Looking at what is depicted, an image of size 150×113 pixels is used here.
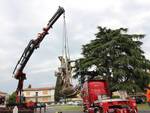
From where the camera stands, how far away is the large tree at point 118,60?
59.7m

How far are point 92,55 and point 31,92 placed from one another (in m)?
133

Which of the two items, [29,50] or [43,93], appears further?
[43,93]

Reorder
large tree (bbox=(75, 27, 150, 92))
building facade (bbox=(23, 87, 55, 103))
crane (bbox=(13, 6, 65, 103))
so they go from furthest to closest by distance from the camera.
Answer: building facade (bbox=(23, 87, 55, 103)), large tree (bbox=(75, 27, 150, 92)), crane (bbox=(13, 6, 65, 103))

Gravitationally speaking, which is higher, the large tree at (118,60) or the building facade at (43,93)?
the building facade at (43,93)

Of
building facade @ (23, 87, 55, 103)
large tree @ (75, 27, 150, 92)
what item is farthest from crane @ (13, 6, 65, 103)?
building facade @ (23, 87, 55, 103)

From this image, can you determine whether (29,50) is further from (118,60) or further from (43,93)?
(43,93)

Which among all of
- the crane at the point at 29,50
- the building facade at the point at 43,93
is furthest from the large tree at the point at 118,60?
the building facade at the point at 43,93

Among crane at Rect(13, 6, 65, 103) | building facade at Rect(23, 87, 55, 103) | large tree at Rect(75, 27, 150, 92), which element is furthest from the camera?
building facade at Rect(23, 87, 55, 103)

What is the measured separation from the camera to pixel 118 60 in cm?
6050

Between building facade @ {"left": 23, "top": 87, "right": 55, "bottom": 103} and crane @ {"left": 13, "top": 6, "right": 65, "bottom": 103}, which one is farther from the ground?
building facade @ {"left": 23, "top": 87, "right": 55, "bottom": 103}

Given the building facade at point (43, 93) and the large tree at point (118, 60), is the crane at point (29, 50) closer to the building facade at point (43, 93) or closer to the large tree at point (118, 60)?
the large tree at point (118, 60)

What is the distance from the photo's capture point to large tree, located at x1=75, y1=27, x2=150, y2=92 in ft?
196

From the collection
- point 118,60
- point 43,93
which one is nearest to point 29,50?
point 118,60

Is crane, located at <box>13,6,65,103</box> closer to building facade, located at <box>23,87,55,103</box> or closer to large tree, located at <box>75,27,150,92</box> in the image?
large tree, located at <box>75,27,150,92</box>
